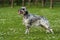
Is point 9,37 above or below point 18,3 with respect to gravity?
above

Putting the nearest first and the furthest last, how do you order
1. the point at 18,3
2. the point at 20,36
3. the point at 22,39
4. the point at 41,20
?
the point at 22,39
the point at 20,36
the point at 41,20
the point at 18,3

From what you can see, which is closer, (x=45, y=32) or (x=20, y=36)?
(x=20, y=36)

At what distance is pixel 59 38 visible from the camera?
916 cm

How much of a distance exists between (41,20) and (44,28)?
20.5 inches

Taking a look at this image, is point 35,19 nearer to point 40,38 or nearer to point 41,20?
point 41,20

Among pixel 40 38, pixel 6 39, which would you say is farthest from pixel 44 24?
pixel 6 39

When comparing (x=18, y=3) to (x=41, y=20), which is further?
(x=18, y=3)

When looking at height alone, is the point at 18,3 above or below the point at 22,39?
below

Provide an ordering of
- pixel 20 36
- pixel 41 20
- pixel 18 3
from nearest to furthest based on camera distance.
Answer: pixel 20 36 < pixel 41 20 < pixel 18 3

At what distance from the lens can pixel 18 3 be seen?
33500mm

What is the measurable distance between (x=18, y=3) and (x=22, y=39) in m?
24.7

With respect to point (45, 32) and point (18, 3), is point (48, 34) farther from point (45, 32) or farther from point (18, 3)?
point (18, 3)

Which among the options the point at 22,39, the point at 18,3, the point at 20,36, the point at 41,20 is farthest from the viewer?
the point at 18,3

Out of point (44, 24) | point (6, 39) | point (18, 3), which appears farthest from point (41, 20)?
→ point (18, 3)
